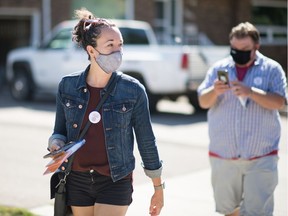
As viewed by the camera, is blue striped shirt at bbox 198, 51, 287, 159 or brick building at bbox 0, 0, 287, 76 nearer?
blue striped shirt at bbox 198, 51, 287, 159

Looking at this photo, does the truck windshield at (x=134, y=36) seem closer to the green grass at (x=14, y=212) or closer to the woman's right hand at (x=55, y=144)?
the green grass at (x=14, y=212)

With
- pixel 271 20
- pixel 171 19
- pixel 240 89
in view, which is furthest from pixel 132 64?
pixel 271 20

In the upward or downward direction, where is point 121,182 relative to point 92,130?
downward

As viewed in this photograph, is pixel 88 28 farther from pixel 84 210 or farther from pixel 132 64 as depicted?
pixel 132 64

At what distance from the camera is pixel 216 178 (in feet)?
17.1

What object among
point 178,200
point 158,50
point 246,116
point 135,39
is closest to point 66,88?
point 246,116

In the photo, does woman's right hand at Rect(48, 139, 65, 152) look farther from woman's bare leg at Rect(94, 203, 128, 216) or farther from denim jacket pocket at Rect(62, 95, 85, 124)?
woman's bare leg at Rect(94, 203, 128, 216)

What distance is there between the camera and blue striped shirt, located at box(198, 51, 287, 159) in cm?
503

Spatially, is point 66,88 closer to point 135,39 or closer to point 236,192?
point 236,192

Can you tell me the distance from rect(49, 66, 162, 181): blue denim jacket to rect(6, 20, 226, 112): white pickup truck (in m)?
10.4

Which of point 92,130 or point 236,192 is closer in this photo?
point 92,130

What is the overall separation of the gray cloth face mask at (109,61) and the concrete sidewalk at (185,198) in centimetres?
299

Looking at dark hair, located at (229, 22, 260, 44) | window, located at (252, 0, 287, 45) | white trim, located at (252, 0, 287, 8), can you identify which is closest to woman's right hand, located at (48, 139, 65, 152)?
dark hair, located at (229, 22, 260, 44)

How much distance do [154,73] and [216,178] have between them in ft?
29.9
